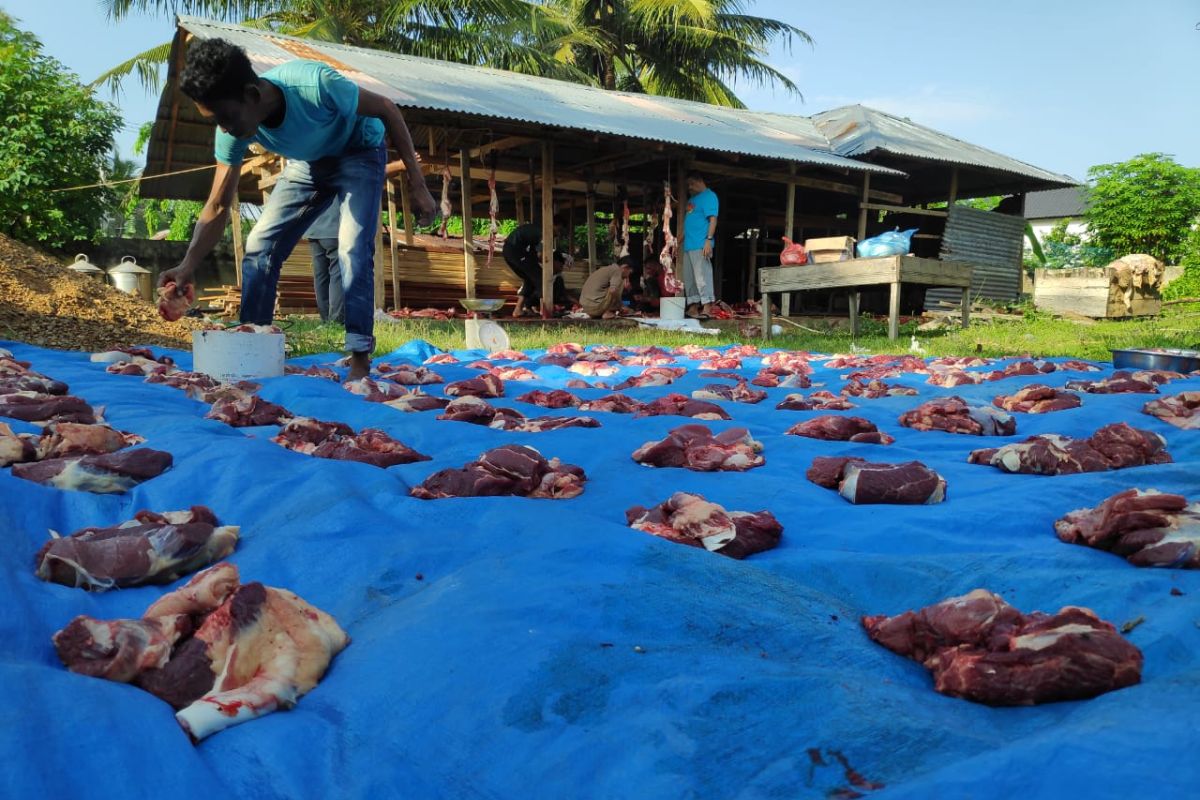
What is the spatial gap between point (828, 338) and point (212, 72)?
8851 millimetres

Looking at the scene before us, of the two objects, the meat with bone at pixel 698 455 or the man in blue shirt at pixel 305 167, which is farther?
the man in blue shirt at pixel 305 167

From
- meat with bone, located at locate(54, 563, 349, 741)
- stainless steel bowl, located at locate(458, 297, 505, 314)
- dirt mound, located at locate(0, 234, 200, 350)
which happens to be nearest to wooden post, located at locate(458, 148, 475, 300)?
stainless steel bowl, located at locate(458, 297, 505, 314)

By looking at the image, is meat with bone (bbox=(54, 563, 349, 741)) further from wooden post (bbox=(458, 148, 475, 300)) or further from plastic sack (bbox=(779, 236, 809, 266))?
plastic sack (bbox=(779, 236, 809, 266))

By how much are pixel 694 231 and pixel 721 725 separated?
42.0 ft

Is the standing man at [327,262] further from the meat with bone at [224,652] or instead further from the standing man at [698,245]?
the standing man at [698,245]

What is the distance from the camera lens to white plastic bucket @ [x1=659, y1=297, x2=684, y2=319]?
12.6m

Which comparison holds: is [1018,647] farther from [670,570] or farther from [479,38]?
[479,38]

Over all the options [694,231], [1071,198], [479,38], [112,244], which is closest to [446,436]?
[694,231]

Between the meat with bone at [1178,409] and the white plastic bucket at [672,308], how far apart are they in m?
8.86

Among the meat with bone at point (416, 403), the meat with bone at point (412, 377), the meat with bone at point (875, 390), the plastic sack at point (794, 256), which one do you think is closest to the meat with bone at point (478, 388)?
the meat with bone at point (412, 377)

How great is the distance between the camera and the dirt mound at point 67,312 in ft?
23.0

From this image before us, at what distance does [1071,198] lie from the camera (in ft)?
152

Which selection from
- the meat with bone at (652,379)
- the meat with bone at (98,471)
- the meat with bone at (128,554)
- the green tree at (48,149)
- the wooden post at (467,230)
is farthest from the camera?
the green tree at (48,149)

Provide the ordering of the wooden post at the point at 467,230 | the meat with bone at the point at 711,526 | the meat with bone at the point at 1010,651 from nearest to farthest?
the meat with bone at the point at 1010,651
the meat with bone at the point at 711,526
the wooden post at the point at 467,230
